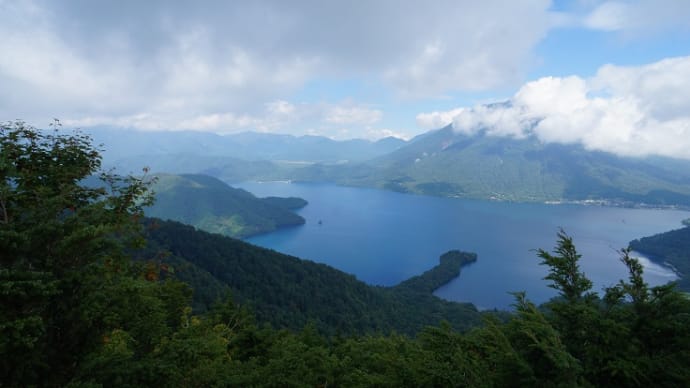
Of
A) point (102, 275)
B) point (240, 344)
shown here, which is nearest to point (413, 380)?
point (102, 275)

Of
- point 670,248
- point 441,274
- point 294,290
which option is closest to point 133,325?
point 294,290

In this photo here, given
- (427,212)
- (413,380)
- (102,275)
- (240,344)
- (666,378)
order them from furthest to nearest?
(427,212) → (240,344) → (413,380) → (666,378) → (102,275)

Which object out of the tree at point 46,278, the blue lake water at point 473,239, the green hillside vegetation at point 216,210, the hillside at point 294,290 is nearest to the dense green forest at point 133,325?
the tree at point 46,278

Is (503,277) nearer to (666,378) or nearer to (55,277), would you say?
(666,378)

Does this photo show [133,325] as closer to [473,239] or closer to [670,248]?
[473,239]

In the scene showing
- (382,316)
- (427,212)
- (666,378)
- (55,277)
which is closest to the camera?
(55,277)
